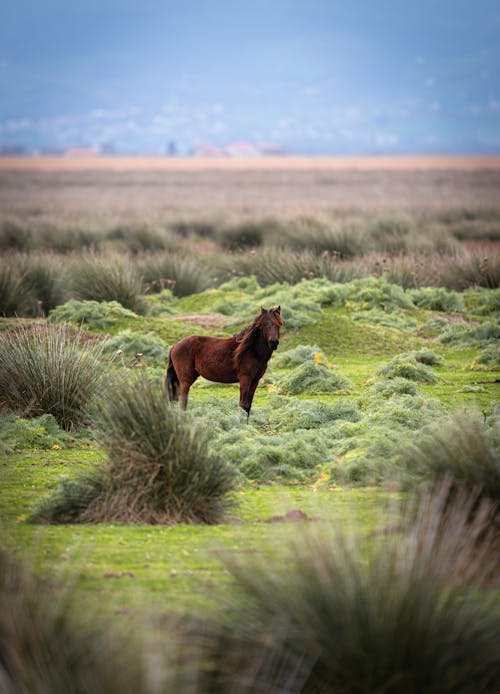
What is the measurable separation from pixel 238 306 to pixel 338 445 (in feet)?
27.5

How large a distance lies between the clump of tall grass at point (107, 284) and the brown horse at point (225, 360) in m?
7.91

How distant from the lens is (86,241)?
27969mm

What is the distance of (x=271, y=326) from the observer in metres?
8.53

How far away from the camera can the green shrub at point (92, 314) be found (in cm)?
1488

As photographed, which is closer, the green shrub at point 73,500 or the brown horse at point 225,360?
the green shrub at point 73,500

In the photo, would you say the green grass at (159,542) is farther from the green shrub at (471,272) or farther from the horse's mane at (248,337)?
the green shrub at (471,272)

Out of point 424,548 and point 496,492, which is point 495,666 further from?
point 496,492

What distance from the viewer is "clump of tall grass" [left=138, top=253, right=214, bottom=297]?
809 inches

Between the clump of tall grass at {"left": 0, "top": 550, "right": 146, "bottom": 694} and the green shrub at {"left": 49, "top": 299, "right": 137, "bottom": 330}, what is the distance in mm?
10701

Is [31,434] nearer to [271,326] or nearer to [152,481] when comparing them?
[271,326]

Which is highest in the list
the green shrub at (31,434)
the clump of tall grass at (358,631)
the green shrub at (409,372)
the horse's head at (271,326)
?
the horse's head at (271,326)

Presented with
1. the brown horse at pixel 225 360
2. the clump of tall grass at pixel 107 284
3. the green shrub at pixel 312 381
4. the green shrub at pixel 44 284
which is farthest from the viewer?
the green shrub at pixel 44 284

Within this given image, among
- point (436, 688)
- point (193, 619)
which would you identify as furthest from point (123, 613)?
point (436, 688)

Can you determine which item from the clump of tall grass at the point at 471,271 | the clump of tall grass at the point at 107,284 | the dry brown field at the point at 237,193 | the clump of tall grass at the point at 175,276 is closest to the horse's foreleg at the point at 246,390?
the clump of tall grass at the point at 107,284
